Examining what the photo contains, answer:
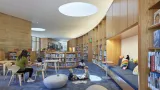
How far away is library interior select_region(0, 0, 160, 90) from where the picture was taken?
7.88 ft

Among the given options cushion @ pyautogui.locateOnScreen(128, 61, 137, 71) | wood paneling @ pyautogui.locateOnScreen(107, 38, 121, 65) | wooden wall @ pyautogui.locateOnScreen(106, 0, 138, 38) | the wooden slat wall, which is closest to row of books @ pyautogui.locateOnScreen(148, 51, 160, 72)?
the wooden slat wall

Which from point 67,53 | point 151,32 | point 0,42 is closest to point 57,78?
point 151,32

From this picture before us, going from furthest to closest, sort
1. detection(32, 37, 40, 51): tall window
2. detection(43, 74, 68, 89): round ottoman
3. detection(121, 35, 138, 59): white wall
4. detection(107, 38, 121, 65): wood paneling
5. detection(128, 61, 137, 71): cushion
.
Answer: detection(32, 37, 40, 51): tall window → detection(107, 38, 121, 65): wood paneling → detection(121, 35, 138, 59): white wall → detection(128, 61, 137, 71): cushion → detection(43, 74, 68, 89): round ottoman

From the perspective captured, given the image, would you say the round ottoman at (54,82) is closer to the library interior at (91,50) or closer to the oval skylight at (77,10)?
the library interior at (91,50)

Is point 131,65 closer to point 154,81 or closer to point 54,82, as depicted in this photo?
point 154,81

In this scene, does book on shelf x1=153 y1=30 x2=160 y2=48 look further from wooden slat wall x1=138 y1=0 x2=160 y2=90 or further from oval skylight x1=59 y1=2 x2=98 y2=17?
oval skylight x1=59 y1=2 x2=98 y2=17

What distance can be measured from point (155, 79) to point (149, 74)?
0.26 metres

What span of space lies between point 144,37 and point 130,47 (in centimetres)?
304

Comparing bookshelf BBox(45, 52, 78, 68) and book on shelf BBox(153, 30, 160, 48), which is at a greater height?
book on shelf BBox(153, 30, 160, 48)

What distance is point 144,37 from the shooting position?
7.91 feet

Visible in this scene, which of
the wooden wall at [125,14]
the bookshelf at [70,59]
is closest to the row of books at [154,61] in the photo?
the wooden wall at [125,14]

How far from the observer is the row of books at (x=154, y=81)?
6.70 feet

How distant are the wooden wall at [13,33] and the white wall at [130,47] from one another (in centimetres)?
679

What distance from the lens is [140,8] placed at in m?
2.45
